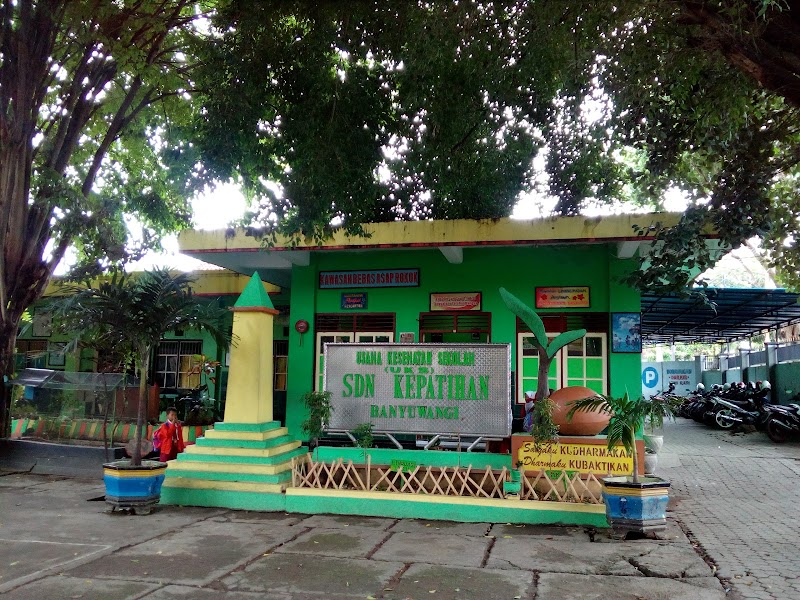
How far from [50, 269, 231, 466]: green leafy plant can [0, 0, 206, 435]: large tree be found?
2.00m

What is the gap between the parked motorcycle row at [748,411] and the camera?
48.7ft

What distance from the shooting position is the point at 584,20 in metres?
6.60

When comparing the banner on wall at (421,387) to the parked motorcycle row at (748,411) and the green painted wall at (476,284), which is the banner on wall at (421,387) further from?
the parked motorcycle row at (748,411)

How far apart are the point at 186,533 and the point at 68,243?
7.09m

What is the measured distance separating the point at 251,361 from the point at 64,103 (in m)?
6.66

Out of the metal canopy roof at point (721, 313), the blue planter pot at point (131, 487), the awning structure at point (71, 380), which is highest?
the metal canopy roof at point (721, 313)

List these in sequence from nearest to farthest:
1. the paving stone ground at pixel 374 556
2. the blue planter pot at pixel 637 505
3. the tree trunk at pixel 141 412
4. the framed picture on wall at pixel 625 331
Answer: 1. the paving stone ground at pixel 374 556
2. the blue planter pot at pixel 637 505
3. the tree trunk at pixel 141 412
4. the framed picture on wall at pixel 625 331

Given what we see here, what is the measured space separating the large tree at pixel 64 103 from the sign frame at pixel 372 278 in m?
3.31

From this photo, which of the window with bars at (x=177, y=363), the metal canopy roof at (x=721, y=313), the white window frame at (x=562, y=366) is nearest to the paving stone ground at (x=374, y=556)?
the white window frame at (x=562, y=366)

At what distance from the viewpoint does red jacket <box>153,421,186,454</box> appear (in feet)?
30.7

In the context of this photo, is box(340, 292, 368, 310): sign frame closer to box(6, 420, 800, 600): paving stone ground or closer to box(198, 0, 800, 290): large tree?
box(198, 0, 800, 290): large tree

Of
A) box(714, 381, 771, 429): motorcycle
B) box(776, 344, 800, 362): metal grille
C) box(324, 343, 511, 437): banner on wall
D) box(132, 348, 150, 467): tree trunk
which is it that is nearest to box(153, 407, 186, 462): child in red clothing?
box(132, 348, 150, 467): tree trunk

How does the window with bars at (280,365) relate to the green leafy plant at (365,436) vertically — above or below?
above

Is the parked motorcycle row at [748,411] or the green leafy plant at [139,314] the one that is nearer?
the green leafy plant at [139,314]
